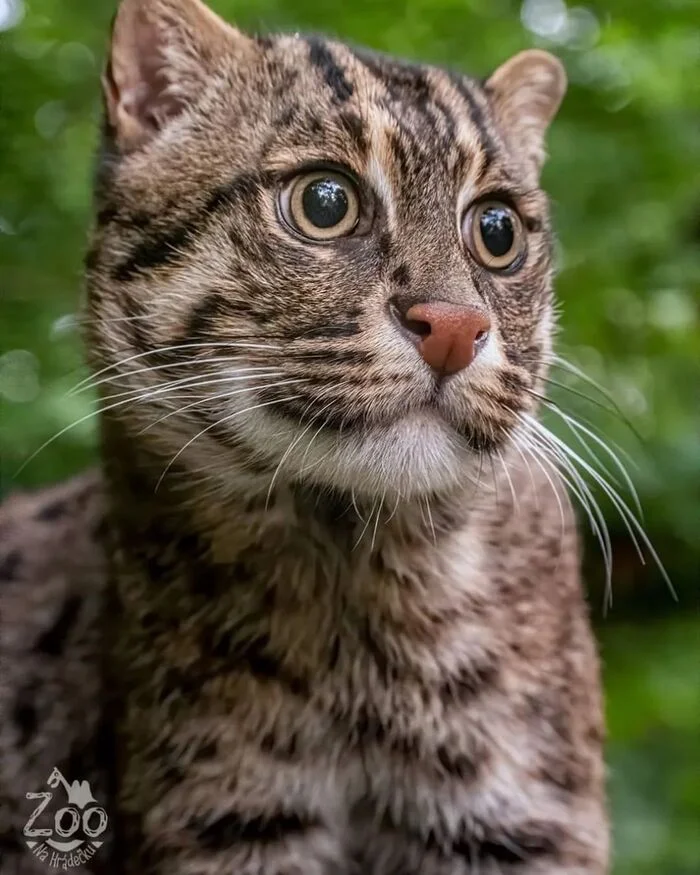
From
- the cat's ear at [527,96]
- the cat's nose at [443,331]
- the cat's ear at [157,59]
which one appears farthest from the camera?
the cat's ear at [527,96]

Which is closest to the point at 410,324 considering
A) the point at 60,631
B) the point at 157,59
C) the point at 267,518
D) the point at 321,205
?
the point at 321,205

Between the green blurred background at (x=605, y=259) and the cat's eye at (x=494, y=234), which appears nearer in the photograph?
the cat's eye at (x=494, y=234)

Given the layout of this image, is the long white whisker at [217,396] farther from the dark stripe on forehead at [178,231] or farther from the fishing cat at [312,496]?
the dark stripe on forehead at [178,231]

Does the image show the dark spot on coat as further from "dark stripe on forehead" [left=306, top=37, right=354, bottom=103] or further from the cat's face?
"dark stripe on forehead" [left=306, top=37, right=354, bottom=103]

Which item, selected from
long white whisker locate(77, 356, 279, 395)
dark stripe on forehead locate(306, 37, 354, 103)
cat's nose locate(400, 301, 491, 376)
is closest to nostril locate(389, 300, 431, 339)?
cat's nose locate(400, 301, 491, 376)

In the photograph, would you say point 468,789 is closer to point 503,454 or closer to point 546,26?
point 503,454

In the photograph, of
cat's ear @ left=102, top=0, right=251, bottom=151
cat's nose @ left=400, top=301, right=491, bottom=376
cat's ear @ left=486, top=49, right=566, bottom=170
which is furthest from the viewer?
cat's ear @ left=486, top=49, right=566, bottom=170
